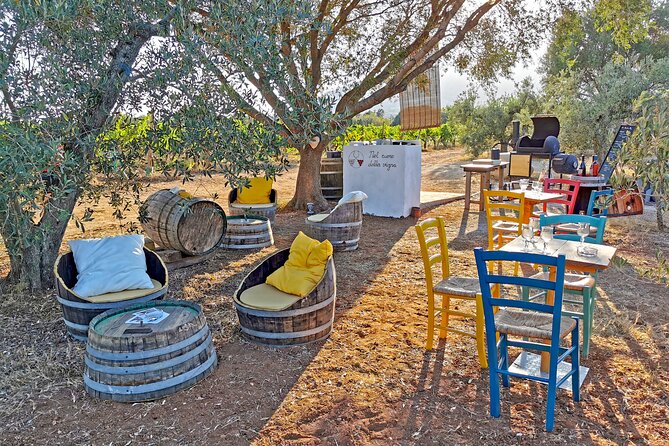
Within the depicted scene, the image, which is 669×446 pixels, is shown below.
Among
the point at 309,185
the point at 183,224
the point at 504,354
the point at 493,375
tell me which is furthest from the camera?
the point at 309,185

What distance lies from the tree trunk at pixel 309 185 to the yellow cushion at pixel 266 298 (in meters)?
6.71

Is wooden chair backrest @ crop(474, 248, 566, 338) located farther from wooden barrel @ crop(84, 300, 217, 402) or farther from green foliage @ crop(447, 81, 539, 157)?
green foliage @ crop(447, 81, 539, 157)

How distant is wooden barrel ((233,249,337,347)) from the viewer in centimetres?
412

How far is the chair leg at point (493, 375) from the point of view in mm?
3124

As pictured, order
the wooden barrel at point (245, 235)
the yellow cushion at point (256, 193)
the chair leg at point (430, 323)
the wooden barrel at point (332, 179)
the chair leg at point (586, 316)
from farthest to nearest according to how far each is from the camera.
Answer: the wooden barrel at point (332, 179) → the yellow cushion at point (256, 193) → the wooden barrel at point (245, 235) → the chair leg at point (430, 323) → the chair leg at point (586, 316)

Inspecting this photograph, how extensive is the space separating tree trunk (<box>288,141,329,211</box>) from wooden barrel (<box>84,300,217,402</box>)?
25.5ft

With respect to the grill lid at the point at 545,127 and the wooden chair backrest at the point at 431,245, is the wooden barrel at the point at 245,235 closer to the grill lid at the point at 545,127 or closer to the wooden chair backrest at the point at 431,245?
the wooden chair backrest at the point at 431,245

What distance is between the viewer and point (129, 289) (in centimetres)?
451

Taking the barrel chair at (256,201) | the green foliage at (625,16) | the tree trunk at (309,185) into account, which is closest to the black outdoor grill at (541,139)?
the green foliage at (625,16)

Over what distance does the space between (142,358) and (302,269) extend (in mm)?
1627

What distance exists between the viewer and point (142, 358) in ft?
10.9

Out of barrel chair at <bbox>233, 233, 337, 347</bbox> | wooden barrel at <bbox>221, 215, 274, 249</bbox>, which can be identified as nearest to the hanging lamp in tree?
wooden barrel at <bbox>221, 215, 274, 249</bbox>

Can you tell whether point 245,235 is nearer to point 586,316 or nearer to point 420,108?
point 586,316

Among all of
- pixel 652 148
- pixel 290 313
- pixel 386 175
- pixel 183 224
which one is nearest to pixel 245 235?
pixel 183 224
